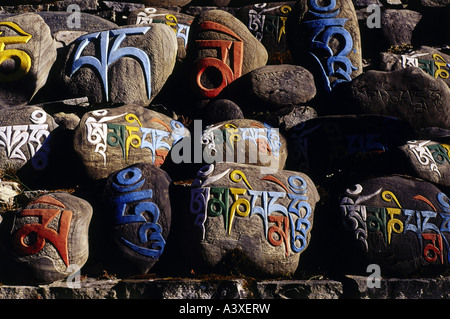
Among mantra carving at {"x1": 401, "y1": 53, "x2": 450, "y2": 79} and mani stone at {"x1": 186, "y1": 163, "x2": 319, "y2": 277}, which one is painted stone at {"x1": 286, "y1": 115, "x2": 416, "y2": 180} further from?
mantra carving at {"x1": 401, "y1": 53, "x2": 450, "y2": 79}

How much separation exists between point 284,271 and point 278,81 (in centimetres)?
186

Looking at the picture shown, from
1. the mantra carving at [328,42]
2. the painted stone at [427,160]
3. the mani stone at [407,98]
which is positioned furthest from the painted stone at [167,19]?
the painted stone at [427,160]

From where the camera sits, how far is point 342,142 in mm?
4801

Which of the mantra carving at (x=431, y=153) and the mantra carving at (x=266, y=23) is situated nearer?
the mantra carving at (x=431, y=153)

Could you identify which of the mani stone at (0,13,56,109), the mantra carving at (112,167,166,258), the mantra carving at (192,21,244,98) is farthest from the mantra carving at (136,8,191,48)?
the mantra carving at (112,167,166,258)

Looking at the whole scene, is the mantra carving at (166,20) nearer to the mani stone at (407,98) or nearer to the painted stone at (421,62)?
the mani stone at (407,98)

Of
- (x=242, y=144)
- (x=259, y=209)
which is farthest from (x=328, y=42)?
(x=259, y=209)

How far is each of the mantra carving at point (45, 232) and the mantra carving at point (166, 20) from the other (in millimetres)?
2560

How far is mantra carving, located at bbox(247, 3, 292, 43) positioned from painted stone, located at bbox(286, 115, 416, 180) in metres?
1.66

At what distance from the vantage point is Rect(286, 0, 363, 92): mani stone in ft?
18.0

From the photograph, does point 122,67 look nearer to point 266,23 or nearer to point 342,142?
point 266,23

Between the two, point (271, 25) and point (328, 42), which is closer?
point (328, 42)

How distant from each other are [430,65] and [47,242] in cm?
424

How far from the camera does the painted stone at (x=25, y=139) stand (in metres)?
4.67
